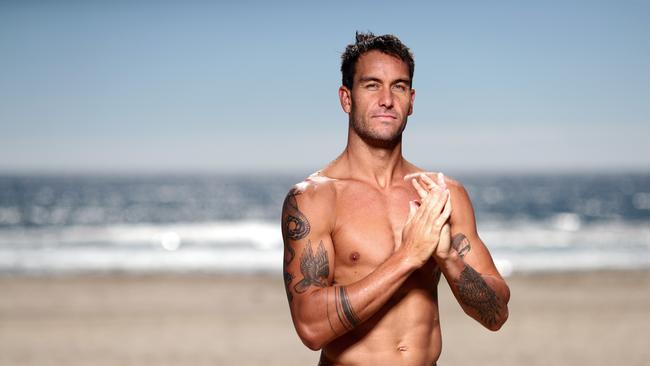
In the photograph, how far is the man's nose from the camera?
3.67m

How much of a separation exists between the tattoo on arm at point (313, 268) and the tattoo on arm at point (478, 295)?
629 mm

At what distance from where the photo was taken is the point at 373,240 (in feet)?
12.4

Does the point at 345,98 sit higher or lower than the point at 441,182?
higher

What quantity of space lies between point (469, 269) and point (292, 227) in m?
0.87

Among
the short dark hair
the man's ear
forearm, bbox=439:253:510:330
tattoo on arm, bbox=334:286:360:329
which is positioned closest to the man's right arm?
tattoo on arm, bbox=334:286:360:329

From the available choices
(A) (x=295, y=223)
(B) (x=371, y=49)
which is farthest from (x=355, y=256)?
(B) (x=371, y=49)

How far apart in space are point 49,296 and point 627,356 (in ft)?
40.6

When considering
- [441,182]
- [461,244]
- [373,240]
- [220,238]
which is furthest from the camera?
[220,238]

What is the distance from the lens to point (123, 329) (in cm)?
1380

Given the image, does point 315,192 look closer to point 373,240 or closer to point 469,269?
point 373,240

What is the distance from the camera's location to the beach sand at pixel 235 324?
38.5 feet

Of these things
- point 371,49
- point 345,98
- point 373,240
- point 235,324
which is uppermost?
point 371,49

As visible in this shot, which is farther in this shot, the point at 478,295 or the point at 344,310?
the point at 478,295

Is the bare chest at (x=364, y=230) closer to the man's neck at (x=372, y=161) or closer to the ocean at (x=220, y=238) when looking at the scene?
the man's neck at (x=372, y=161)
